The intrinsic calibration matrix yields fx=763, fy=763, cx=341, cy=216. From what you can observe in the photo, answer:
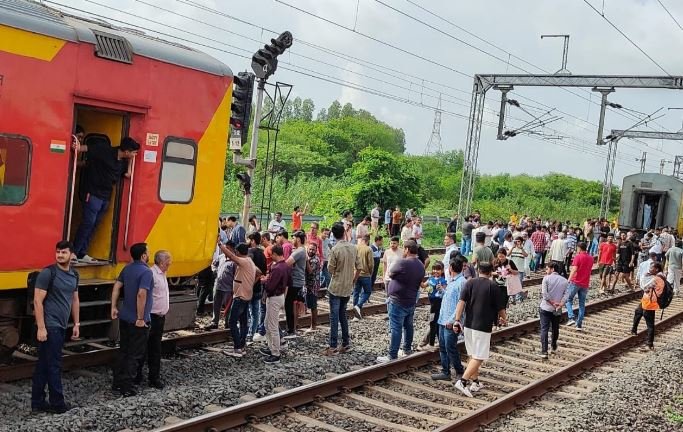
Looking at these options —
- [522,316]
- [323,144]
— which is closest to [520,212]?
[323,144]

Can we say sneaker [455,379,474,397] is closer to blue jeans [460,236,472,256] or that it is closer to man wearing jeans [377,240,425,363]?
man wearing jeans [377,240,425,363]

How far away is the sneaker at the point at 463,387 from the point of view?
9.95 metres

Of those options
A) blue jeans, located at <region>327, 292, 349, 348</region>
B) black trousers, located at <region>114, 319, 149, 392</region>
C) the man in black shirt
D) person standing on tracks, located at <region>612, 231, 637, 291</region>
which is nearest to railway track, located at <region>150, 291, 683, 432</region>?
blue jeans, located at <region>327, 292, 349, 348</region>

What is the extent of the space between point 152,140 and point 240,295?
2.59 meters

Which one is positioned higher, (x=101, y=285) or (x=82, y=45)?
(x=82, y=45)

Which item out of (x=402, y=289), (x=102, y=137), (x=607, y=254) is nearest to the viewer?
(x=102, y=137)

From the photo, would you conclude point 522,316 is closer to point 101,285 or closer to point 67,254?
point 101,285

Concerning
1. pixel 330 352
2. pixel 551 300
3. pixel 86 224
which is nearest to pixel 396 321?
pixel 330 352

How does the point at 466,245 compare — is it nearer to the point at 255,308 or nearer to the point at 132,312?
the point at 255,308

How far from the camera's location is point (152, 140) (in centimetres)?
943

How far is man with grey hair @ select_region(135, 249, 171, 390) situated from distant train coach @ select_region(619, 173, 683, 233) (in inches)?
1182

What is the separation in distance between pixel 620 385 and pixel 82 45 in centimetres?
876

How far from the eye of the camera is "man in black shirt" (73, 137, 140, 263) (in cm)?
903

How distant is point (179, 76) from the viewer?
383 inches
